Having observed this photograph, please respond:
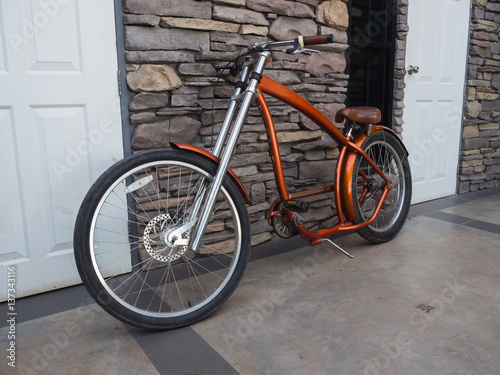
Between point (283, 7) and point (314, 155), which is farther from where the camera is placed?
point (314, 155)

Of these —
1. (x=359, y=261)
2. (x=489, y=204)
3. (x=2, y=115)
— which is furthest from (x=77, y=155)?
(x=489, y=204)

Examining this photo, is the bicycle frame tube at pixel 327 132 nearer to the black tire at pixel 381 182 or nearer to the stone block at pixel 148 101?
the black tire at pixel 381 182

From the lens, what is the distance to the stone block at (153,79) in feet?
6.18

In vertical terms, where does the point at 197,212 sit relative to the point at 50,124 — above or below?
below

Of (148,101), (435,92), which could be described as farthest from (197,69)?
(435,92)

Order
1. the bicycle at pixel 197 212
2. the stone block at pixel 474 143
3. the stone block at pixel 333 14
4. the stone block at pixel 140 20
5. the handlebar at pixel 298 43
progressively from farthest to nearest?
the stone block at pixel 474 143
the stone block at pixel 333 14
the stone block at pixel 140 20
the handlebar at pixel 298 43
the bicycle at pixel 197 212

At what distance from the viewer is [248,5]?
84.0 inches

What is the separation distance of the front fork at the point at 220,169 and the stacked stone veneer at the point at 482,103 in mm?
2395

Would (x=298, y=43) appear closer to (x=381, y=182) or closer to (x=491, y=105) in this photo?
(x=381, y=182)

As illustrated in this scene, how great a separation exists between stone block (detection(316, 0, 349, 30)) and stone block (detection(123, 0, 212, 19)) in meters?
0.72

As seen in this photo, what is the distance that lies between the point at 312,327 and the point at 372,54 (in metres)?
2.03

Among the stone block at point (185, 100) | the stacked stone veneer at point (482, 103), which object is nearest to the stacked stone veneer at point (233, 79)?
the stone block at point (185, 100)

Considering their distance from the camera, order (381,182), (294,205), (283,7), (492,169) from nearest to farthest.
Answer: (294,205) → (283,7) → (381,182) → (492,169)

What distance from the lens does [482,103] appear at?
140 inches
